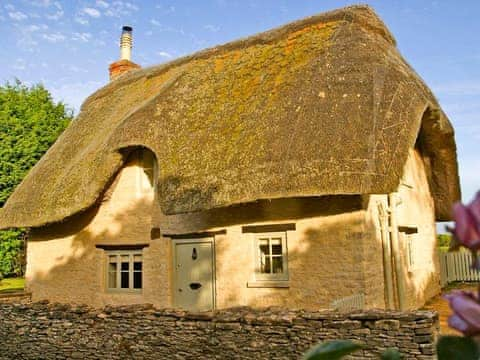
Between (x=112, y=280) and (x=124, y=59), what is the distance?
987 centimetres

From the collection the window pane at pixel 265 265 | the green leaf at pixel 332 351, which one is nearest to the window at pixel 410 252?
the window pane at pixel 265 265

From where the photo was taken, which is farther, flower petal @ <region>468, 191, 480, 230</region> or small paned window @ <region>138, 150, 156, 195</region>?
small paned window @ <region>138, 150, 156, 195</region>

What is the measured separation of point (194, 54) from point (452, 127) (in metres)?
7.40

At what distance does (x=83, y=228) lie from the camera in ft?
37.8

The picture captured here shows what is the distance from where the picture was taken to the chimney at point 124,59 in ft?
57.5

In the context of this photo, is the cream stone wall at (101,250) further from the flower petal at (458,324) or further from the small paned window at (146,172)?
the flower petal at (458,324)

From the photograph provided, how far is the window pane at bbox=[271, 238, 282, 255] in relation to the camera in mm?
8852

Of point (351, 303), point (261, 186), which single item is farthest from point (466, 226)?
point (351, 303)

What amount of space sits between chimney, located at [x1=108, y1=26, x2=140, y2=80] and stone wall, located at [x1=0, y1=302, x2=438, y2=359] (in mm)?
11323

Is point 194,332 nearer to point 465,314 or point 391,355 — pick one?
point 391,355

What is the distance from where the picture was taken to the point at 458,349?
0.89 metres

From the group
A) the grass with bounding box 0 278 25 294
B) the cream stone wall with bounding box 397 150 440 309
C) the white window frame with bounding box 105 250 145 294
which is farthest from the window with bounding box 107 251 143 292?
the grass with bounding box 0 278 25 294

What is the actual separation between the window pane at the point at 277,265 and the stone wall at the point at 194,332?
2.27 m

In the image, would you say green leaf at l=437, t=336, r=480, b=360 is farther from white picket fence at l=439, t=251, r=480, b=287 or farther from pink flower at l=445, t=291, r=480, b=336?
white picket fence at l=439, t=251, r=480, b=287
